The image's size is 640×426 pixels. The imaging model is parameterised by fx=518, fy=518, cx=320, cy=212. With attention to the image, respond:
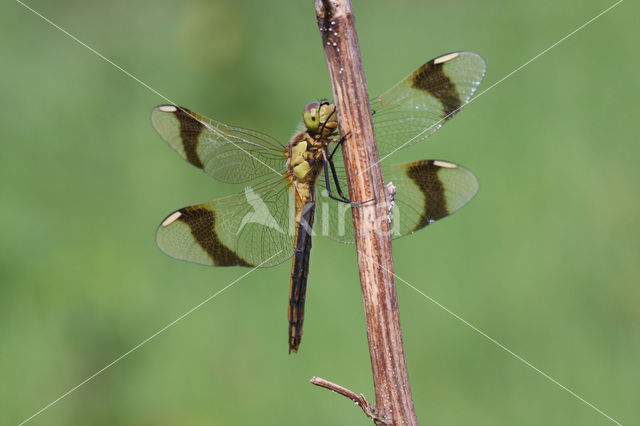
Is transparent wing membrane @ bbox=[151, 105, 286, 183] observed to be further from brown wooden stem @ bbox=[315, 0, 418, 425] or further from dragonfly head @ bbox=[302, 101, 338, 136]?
brown wooden stem @ bbox=[315, 0, 418, 425]

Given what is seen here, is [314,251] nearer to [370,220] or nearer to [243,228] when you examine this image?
[243,228]

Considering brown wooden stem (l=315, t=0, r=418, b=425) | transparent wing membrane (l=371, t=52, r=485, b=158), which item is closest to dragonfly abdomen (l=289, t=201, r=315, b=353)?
transparent wing membrane (l=371, t=52, r=485, b=158)

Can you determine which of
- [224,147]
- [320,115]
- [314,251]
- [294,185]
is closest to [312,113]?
[320,115]

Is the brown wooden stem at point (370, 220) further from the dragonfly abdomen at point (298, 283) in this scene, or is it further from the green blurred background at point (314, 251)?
the green blurred background at point (314, 251)

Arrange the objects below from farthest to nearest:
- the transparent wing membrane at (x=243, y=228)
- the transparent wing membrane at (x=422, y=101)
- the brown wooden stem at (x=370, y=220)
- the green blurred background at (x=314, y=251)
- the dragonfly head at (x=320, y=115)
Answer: the green blurred background at (x=314, y=251) < the transparent wing membrane at (x=243, y=228) < the transparent wing membrane at (x=422, y=101) < the dragonfly head at (x=320, y=115) < the brown wooden stem at (x=370, y=220)

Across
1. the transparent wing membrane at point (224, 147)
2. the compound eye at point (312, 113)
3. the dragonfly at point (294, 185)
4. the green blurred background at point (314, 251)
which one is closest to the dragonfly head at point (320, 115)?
the compound eye at point (312, 113)

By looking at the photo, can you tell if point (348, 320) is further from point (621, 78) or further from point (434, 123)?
point (621, 78)

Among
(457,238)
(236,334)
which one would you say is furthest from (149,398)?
(457,238)
